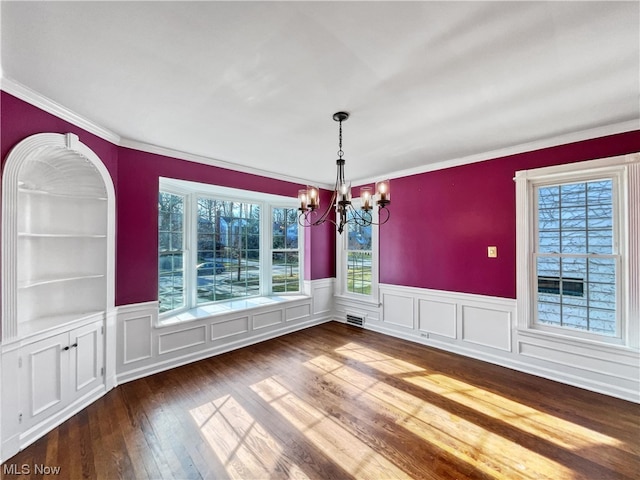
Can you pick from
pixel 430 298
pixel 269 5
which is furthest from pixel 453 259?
pixel 269 5

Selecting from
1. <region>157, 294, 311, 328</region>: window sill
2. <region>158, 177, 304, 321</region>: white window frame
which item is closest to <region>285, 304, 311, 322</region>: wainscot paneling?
<region>157, 294, 311, 328</region>: window sill

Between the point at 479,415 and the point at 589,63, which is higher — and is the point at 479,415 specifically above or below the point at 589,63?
below

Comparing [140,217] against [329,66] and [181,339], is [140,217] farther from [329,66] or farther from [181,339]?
[329,66]

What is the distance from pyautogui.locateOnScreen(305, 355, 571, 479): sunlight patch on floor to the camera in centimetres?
177

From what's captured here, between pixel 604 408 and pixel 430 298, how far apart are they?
6.33ft

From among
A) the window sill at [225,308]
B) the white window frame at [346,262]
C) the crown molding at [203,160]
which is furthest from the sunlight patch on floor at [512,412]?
the crown molding at [203,160]

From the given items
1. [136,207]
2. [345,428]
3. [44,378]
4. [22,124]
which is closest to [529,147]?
[345,428]

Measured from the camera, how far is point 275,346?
3.90 meters

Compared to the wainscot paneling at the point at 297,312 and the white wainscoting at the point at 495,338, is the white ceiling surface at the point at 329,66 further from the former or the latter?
the wainscot paneling at the point at 297,312

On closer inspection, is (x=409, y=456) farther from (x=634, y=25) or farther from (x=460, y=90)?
(x=634, y=25)

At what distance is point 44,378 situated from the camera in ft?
7.00

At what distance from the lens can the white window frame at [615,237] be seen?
2551mm

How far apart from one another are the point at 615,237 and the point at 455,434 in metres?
2.56

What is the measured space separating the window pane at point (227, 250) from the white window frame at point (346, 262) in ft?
5.13
